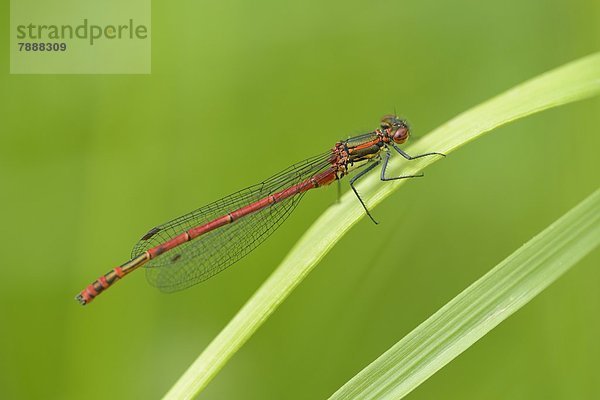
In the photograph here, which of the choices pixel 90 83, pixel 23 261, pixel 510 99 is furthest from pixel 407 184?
pixel 23 261

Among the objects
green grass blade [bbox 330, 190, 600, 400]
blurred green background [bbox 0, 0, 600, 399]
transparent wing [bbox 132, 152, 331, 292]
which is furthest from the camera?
transparent wing [bbox 132, 152, 331, 292]

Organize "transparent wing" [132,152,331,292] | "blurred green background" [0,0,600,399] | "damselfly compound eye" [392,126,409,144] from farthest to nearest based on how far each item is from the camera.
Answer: "damselfly compound eye" [392,126,409,144]
"transparent wing" [132,152,331,292]
"blurred green background" [0,0,600,399]

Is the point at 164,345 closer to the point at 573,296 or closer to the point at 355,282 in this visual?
the point at 355,282

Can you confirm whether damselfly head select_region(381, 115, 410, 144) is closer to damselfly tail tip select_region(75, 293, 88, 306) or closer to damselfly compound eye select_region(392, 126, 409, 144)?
damselfly compound eye select_region(392, 126, 409, 144)

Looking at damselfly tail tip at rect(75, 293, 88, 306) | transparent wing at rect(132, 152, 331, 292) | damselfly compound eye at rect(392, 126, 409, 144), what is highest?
damselfly compound eye at rect(392, 126, 409, 144)

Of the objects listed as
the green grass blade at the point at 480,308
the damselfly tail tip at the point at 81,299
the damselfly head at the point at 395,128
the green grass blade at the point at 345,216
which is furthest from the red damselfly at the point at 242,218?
the green grass blade at the point at 480,308

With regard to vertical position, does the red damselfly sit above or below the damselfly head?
below

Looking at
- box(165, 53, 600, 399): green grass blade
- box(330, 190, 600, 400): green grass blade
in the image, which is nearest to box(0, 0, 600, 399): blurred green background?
box(165, 53, 600, 399): green grass blade

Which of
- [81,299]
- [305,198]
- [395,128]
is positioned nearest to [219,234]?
[305,198]
